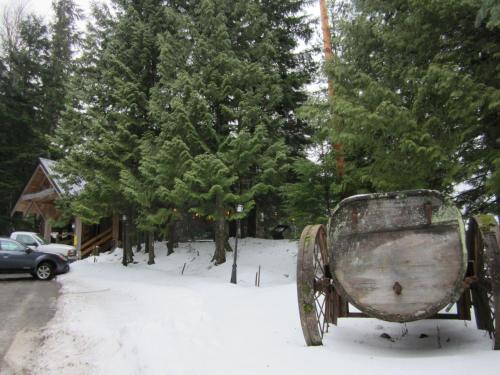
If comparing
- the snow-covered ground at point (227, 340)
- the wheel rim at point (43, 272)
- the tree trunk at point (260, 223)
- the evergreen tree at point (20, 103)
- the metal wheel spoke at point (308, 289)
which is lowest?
the snow-covered ground at point (227, 340)

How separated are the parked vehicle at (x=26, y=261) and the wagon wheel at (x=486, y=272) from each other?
15.4 metres

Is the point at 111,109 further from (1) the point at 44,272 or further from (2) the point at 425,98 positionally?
(2) the point at 425,98

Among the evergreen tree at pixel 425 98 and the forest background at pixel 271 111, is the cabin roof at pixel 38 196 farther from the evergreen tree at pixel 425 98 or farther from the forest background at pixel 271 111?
the evergreen tree at pixel 425 98

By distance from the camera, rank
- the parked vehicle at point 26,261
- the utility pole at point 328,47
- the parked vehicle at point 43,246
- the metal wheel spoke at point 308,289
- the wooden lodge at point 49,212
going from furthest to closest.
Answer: the wooden lodge at point 49,212, the parked vehicle at point 43,246, the parked vehicle at point 26,261, the utility pole at point 328,47, the metal wheel spoke at point 308,289

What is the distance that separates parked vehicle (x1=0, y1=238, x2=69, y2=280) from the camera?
1577cm

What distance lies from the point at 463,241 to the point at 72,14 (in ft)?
155

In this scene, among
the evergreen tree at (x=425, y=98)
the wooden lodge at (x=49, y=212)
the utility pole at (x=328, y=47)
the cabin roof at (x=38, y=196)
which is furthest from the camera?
the cabin roof at (x=38, y=196)

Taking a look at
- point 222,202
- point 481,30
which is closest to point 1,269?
point 222,202

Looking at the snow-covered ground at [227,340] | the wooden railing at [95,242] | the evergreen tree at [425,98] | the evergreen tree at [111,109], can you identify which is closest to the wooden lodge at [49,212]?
the wooden railing at [95,242]

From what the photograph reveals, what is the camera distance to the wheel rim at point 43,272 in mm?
16219

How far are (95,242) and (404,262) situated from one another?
28110 millimetres

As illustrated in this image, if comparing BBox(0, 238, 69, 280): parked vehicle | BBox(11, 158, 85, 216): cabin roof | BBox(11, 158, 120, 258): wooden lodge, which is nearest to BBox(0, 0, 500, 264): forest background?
BBox(0, 238, 69, 280): parked vehicle

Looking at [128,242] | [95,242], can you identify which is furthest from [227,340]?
[95,242]

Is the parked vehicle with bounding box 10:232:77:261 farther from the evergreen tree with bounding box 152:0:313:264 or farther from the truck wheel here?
the evergreen tree with bounding box 152:0:313:264
